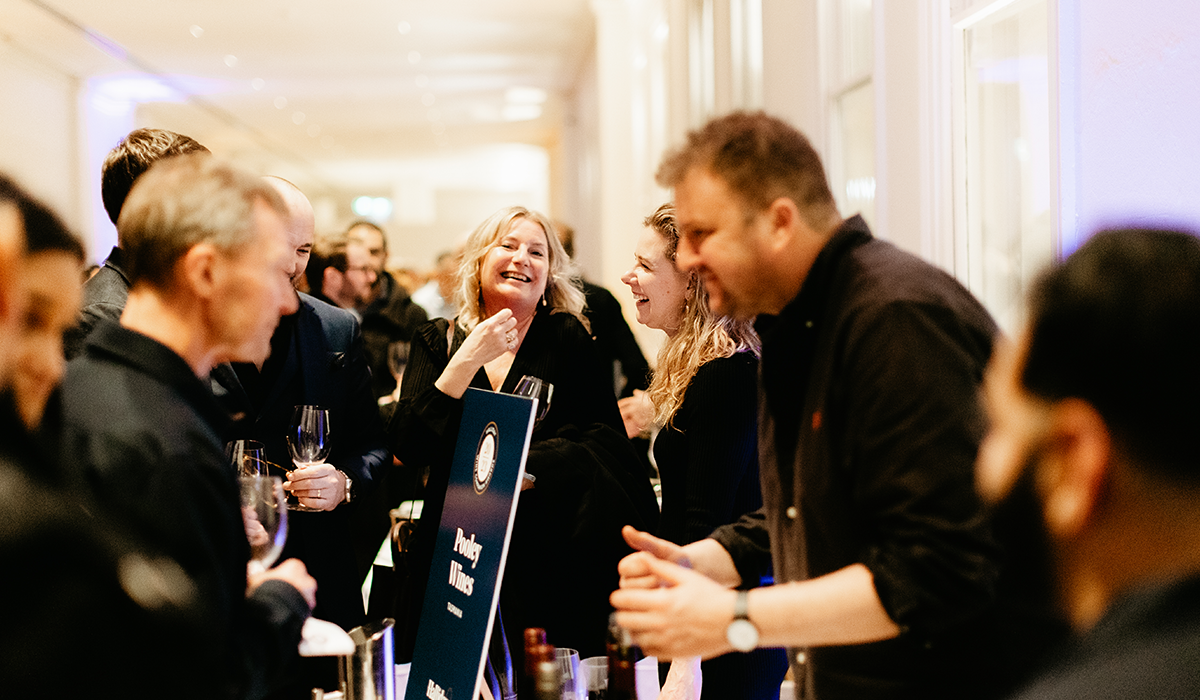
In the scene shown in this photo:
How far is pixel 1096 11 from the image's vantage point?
1908 millimetres

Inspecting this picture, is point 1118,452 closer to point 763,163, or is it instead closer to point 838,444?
point 838,444

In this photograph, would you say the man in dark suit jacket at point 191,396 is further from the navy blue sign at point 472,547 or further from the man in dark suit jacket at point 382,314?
the man in dark suit jacket at point 382,314

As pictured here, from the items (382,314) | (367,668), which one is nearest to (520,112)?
(382,314)

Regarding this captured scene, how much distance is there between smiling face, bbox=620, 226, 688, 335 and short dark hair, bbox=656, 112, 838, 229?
1064mm

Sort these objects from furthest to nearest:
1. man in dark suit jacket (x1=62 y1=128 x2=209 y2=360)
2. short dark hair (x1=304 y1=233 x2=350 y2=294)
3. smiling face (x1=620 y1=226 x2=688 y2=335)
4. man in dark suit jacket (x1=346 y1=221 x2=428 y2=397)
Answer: man in dark suit jacket (x1=346 y1=221 x2=428 y2=397) → short dark hair (x1=304 y1=233 x2=350 y2=294) → smiling face (x1=620 y1=226 x2=688 y2=335) → man in dark suit jacket (x1=62 y1=128 x2=209 y2=360)

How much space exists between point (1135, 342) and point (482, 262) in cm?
210

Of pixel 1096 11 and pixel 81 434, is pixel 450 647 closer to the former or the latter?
pixel 81 434

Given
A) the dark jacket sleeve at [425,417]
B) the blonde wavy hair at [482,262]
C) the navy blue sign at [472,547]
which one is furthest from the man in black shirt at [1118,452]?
the blonde wavy hair at [482,262]

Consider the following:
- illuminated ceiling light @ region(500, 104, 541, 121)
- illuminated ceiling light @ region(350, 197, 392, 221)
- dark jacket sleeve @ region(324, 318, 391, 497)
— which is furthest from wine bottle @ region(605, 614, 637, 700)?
illuminated ceiling light @ region(350, 197, 392, 221)

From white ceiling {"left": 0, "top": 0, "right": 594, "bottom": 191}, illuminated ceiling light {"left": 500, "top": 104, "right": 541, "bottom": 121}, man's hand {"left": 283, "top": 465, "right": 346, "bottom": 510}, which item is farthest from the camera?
illuminated ceiling light {"left": 500, "top": 104, "right": 541, "bottom": 121}

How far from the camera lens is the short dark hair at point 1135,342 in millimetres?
772

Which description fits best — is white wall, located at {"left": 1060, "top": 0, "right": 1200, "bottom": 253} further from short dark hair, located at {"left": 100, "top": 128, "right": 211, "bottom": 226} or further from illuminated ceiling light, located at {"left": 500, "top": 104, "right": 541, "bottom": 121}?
illuminated ceiling light, located at {"left": 500, "top": 104, "right": 541, "bottom": 121}

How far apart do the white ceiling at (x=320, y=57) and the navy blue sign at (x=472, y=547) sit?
9.36 metres

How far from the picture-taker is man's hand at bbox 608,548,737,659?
1.22m
